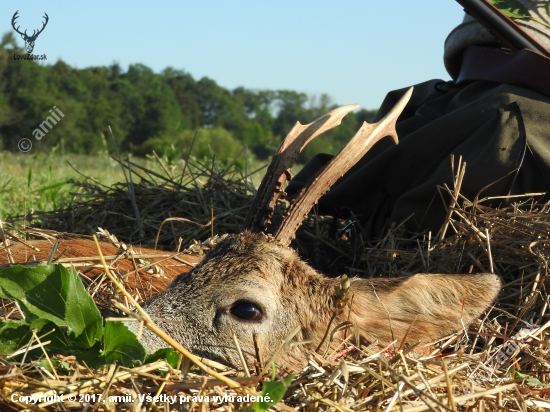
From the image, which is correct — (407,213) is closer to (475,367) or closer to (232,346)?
(475,367)

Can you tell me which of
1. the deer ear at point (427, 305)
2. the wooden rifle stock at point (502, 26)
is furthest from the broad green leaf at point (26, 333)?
the wooden rifle stock at point (502, 26)

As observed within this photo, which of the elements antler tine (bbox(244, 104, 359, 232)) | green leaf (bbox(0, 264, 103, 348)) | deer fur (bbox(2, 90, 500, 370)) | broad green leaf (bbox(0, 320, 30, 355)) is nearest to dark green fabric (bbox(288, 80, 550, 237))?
deer fur (bbox(2, 90, 500, 370))

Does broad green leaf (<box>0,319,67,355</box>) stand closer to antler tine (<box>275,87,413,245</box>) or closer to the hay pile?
the hay pile

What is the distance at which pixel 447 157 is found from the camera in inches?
152

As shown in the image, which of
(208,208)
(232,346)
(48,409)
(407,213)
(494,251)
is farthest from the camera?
(208,208)

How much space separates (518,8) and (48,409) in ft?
11.7

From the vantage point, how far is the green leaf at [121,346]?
2.27m

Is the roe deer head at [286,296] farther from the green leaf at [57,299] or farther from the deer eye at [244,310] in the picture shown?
the green leaf at [57,299]

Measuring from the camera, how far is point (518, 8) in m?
4.13

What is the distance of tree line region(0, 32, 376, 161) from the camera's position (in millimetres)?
25578

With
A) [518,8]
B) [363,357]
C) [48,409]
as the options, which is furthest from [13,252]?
[518,8]

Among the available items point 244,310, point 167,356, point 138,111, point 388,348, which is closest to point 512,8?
point 388,348

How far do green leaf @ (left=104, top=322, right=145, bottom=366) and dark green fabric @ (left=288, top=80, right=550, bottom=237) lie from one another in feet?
6.94

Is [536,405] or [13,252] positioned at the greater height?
[13,252]
